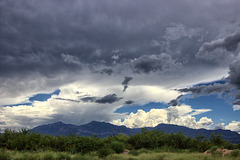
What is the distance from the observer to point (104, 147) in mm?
26125

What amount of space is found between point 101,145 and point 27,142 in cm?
964

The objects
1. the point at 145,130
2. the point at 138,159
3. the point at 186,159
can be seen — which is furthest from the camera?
the point at 145,130

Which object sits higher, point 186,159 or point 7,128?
point 7,128

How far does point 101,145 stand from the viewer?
2805 cm

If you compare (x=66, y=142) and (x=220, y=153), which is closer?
(x=220, y=153)

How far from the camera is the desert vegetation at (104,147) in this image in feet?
62.8

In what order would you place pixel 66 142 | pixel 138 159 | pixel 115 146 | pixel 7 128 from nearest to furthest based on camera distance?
pixel 138 159 < pixel 115 146 < pixel 66 142 < pixel 7 128

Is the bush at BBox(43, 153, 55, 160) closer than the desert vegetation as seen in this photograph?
Yes

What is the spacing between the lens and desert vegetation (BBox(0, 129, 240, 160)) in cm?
1913

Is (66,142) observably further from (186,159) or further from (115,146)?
(186,159)

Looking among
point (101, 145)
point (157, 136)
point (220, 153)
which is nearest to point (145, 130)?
point (157, 136)

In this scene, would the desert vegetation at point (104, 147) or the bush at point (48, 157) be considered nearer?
the bush at point (48, 157)

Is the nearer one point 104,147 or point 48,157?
point 48,157

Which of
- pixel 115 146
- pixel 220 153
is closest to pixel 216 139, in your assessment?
pixel 220 153
